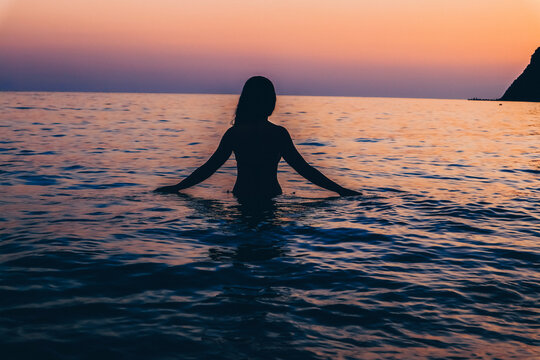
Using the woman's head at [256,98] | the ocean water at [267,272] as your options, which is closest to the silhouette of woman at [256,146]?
the woman's head at [256,98]

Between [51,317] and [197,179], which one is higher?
[197,179]

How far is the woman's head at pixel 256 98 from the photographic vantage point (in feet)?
21.7

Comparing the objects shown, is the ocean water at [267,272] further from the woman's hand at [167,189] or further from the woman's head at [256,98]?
the woman's head at [256,98]

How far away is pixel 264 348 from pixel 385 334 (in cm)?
90

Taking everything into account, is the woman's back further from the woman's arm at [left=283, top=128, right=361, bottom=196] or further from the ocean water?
the ocean water

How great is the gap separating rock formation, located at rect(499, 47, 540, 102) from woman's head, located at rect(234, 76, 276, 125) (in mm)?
162303

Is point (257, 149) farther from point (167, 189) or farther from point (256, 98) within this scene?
point (167, 189)

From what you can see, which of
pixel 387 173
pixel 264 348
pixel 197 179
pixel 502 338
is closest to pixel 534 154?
pixel 387 173

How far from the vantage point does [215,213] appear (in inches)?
274

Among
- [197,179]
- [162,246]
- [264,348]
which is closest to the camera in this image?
[264,348]

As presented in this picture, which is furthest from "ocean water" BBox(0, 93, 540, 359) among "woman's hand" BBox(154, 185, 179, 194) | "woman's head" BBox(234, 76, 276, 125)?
"woman's head" BBox(234, 76, 276, 125)

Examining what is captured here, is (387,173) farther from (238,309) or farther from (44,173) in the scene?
(238,309)

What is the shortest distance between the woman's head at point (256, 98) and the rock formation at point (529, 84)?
532ft

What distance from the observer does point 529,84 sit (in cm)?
15825
